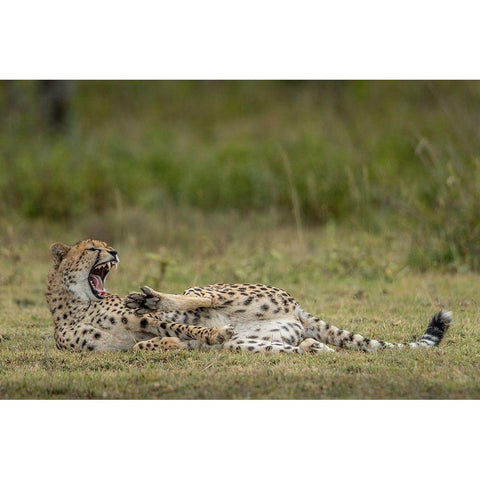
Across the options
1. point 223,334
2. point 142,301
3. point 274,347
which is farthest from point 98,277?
point 274,347

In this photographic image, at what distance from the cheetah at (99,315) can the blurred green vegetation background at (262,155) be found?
131 inches

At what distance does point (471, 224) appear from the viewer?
340 inches

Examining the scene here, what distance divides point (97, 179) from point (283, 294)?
690 cm

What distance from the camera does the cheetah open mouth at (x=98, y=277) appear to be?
6070mm

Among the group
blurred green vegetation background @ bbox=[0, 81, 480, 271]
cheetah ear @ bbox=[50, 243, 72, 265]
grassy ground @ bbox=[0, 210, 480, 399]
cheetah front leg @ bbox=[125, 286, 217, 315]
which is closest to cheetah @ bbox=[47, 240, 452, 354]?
cheetah front leg @ bbox=[125, 286, 217, 315]

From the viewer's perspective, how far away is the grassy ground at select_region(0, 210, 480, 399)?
5000 mm

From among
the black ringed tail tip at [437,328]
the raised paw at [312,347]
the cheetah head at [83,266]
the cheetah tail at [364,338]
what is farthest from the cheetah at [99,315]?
the black ringed tail tip at [437,328]

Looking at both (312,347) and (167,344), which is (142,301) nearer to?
(167,344)

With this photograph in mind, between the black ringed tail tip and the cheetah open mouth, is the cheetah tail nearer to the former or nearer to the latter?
the black ringed tail tip

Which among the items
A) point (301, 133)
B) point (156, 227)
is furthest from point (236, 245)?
point (301, 133)

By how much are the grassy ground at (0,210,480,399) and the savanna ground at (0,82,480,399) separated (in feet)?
0.06

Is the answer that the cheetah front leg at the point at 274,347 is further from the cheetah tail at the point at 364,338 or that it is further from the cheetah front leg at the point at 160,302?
the cheetah front leg at the point at 160,302

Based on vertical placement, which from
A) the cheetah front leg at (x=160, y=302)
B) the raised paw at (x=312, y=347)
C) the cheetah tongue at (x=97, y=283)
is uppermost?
the cheetah tongue at (x=97, y=283)

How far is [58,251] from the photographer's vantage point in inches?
241
